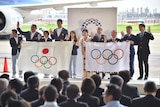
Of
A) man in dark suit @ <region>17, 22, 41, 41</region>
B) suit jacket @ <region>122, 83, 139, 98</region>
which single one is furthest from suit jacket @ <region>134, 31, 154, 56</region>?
suit jacket @ <region>122, 83, 139, 98</region>

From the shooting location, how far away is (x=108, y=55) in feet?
35.6

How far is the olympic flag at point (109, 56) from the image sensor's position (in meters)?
10.8

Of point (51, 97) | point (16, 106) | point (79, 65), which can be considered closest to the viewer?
point (16, 106)

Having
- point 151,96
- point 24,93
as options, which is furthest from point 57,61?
point 151,96

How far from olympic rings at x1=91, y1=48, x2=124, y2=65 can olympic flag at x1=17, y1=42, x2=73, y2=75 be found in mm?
656

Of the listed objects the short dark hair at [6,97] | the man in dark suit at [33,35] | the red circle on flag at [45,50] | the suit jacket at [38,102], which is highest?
the man in dark suit at [33,35]

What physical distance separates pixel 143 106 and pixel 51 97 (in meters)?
1.25

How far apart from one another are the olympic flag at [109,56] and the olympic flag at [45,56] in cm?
62

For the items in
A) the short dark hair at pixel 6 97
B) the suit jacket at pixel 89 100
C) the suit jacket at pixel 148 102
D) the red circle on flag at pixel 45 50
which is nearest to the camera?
the short dark hair at pixel 6 97

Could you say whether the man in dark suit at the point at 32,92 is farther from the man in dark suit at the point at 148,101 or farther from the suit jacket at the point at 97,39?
the suit jacket at the point at 97,39

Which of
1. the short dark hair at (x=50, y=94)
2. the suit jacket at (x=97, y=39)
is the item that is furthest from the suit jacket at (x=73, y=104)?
the suit jacket at (x=97, y=39)

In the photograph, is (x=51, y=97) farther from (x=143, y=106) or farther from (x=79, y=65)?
(x=79, y=65)

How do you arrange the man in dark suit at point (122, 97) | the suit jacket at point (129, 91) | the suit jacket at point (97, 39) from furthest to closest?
the suit jacket at point (97, 39), the suit jacket at point (129, 91), the man in dark suit at point (122, 97)

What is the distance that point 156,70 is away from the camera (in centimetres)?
1374
